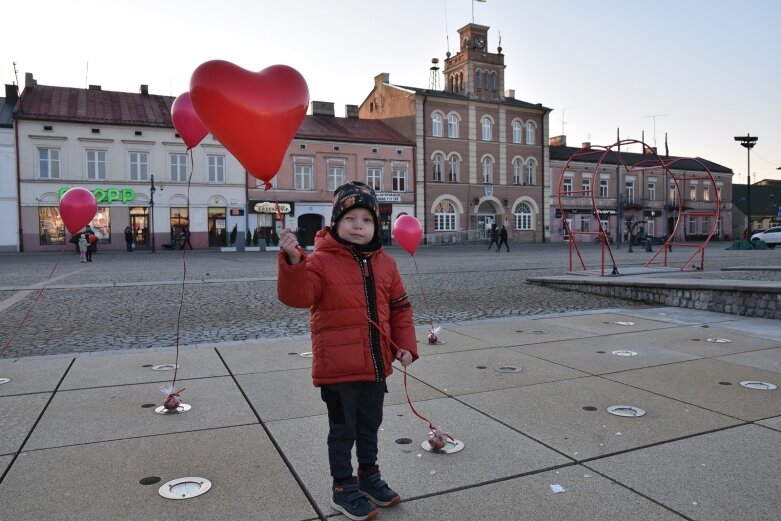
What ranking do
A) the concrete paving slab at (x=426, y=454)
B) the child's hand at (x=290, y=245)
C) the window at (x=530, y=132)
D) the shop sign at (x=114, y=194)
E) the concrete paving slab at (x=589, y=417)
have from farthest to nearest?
1. the window at (x=530, y=132)
2. the shop sign at (x=114, y=194)
3. the concrete paving slab at (x=589, y=417)
4. the concrete paving slab at (x=426, y=454)
5. the child's hand at (x=290, y=245)

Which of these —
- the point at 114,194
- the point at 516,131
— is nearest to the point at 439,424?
the point at 114,194

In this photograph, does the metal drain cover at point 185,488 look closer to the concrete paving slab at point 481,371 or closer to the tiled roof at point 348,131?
the concrete paving slab at point 481,371

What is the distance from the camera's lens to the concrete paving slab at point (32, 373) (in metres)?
4.93

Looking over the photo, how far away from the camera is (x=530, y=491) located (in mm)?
2941

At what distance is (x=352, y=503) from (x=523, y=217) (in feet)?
154

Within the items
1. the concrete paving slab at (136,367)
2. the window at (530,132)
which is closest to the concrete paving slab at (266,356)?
the concrete paving slab at (136,367)

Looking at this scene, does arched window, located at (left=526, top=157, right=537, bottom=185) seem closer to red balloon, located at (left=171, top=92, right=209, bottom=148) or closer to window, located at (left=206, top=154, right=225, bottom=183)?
window, located at (left=206, top=154, right=225, bottom=183)

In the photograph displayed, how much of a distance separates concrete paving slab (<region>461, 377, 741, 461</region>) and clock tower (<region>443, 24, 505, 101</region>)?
1713 inches

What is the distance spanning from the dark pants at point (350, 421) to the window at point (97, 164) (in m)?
37.0

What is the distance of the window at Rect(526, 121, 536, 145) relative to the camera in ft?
158

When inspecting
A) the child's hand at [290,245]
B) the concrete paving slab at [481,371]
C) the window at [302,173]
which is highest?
the window at [302,173]

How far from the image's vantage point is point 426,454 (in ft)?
11.4

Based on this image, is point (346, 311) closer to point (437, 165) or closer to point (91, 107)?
point (91, 107)

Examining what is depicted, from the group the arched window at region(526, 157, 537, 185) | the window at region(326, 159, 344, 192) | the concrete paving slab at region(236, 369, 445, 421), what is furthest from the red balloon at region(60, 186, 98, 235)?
the arched window at region(526, 157, 537, 185)
